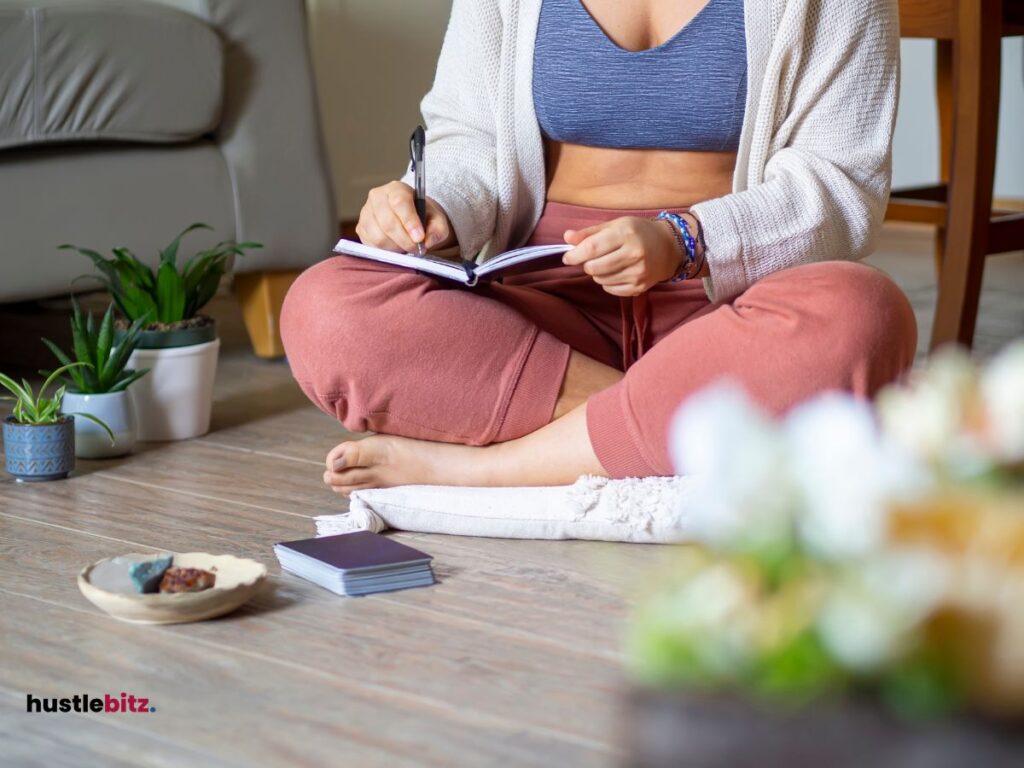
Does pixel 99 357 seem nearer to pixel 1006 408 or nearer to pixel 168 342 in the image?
pixel 168 342

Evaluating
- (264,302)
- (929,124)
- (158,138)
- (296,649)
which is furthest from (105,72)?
(929,124)

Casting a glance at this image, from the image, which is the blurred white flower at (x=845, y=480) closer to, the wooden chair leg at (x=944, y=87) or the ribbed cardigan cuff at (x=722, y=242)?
the ribbed cardigan cuff at (x=722, y=242)

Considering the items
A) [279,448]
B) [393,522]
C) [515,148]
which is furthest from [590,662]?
[279,448]

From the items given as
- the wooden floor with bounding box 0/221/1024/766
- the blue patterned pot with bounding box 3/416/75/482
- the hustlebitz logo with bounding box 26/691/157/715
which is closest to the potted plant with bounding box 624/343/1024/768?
the wooden floor with bounding box 0/221/1024/766

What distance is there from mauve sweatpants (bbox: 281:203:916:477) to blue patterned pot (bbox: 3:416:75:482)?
30 cm

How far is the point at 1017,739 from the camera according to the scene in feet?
1.36

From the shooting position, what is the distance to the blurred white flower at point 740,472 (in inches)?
17.9

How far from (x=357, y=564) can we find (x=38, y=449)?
1.81ft

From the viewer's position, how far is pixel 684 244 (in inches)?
52.2

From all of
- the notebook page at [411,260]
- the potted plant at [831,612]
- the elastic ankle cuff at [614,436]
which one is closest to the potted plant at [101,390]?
the notebook page at [411,260]

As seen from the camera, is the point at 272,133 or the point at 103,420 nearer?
the point at 103,420

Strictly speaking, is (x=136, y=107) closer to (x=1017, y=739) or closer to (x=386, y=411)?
(x=386, y=411)

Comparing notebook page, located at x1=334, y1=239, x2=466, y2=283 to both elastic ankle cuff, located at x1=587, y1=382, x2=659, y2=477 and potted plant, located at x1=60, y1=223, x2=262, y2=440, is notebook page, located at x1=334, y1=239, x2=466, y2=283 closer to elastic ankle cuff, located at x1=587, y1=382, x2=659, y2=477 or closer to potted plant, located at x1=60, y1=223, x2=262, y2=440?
elastic ankle cuff, located at x1=587, y1=382, x2=659, y2=477

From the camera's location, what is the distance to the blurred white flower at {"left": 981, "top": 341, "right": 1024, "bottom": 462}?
49 centimetres
